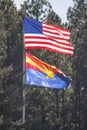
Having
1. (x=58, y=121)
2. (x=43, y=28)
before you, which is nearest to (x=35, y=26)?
(x=43, y=28)

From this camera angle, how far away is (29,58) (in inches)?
786

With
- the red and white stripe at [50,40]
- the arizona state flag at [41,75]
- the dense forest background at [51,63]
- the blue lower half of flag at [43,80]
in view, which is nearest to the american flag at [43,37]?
the red and white stripe at [50,40]

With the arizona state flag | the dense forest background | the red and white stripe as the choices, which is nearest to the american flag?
the red and white stripe

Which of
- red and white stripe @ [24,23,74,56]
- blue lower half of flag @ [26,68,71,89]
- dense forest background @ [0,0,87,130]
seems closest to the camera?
blue lower half of flag @ [26,68,71,89]

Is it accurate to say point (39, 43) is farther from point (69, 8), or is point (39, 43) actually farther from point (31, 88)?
point (69, 8)

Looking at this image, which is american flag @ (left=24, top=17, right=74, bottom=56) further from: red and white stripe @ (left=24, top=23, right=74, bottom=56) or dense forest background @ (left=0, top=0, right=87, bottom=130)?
dense forest background @ (left=0, top=0, right=87, bottom=130)

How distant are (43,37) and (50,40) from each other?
341 millimetres

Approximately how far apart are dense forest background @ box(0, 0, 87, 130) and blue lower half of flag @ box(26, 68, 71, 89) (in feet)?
31.3

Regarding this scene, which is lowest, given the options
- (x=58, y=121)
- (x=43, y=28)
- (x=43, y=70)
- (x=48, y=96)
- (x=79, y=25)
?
(x=58, y=121)

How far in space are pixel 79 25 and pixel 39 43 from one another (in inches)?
1182

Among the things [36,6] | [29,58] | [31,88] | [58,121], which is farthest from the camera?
[58,121]

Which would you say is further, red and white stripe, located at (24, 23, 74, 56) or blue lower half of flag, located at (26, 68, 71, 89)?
red and white stripe, located at (24, 23, 74, 56)

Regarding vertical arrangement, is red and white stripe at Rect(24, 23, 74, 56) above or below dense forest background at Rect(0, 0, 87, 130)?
above

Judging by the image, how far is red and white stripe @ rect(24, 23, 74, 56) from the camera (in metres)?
20.3
